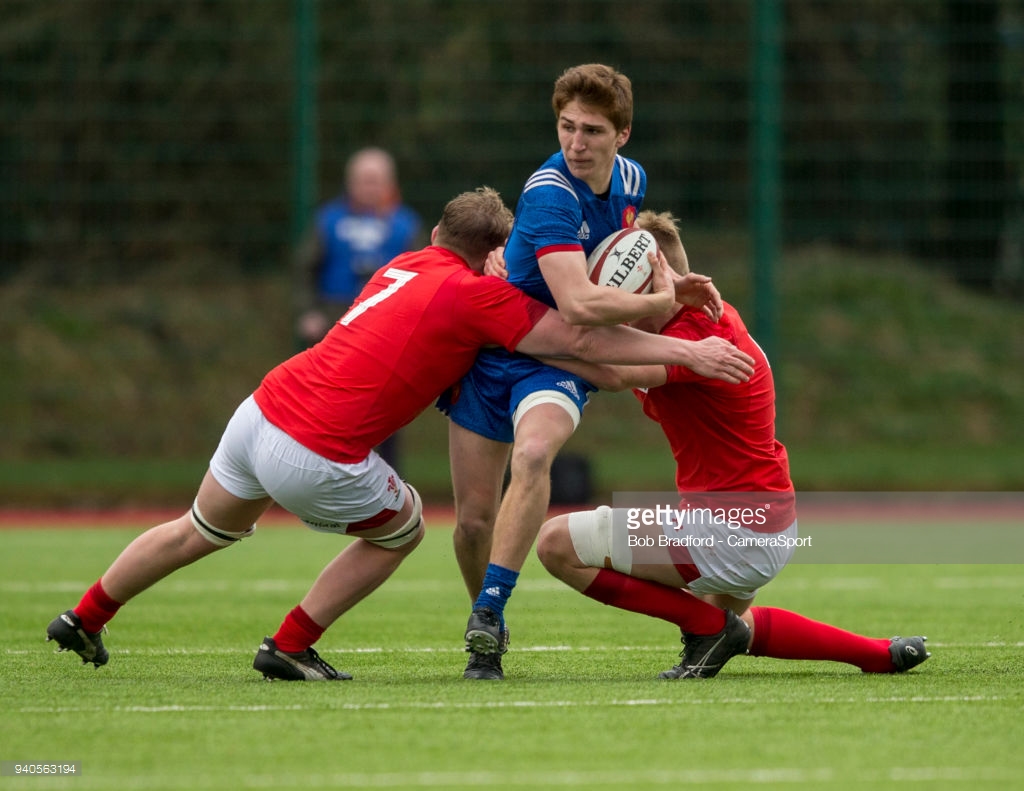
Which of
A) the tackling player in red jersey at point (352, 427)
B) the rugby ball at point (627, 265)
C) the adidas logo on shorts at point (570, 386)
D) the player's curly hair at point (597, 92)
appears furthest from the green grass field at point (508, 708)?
the player's curly hair at point (597, 92)

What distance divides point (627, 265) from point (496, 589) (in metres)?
1.16

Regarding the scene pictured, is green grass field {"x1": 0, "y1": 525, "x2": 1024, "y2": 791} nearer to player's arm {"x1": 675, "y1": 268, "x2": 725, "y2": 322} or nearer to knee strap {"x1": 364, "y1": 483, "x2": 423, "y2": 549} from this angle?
knee strap {"x1": 364, "y1": 483, "x2": 423, "y2": 549}

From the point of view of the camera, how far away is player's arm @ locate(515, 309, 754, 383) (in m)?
5.11

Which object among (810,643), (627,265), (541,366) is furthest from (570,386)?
(810,643)

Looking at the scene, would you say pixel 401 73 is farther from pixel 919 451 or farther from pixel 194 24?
pixel 919 451

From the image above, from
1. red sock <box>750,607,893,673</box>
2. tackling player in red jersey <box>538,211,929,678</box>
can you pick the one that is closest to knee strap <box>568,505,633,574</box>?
tackling player in red jersey <box>538,211,929,678</box>

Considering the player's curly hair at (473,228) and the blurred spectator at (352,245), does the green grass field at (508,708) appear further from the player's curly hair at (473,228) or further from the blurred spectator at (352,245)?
the blurred spectator at (352,245)

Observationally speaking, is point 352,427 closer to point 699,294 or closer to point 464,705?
point 464,705

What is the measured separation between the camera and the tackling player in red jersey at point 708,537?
525cm

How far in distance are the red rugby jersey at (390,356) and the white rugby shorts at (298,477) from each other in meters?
0.04

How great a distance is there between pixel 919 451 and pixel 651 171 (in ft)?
11.2

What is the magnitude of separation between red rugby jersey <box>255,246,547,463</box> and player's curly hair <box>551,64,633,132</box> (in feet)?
2.22

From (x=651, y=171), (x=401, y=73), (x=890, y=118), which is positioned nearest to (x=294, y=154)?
(x=401, y=73)

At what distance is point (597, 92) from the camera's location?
5449 millimetres
